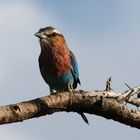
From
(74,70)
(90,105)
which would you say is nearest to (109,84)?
Result: (90,105)

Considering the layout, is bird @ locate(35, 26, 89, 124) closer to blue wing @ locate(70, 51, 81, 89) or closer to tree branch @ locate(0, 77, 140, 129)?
blue wing @ locate(70, 51, 81, 89)

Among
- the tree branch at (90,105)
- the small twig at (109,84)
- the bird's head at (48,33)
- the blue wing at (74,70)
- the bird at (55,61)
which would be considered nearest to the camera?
the tree branch at (90,105)

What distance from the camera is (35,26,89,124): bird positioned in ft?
34.6

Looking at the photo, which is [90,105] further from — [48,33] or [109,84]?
[48,33]

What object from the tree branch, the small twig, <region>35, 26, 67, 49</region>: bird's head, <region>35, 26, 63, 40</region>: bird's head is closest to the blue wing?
<region>35, 26, 67, 49</region>: bird's head

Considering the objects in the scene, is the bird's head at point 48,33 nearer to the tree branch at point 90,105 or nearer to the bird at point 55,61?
the bird at point 55,61

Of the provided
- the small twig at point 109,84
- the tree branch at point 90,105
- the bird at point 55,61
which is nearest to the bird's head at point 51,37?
the bird at point 55,61

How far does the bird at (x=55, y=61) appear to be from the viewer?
34.6 ft

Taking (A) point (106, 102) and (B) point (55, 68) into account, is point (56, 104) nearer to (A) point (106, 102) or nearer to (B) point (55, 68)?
(A) point (106, 102)

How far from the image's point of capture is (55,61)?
419 inches

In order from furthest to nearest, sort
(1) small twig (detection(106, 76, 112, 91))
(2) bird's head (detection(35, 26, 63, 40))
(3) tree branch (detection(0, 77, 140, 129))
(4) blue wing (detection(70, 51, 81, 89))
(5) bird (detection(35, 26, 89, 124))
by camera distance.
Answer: (4) blue wing (detection(70, 51, 81, 89)) < (5) bird (detection(35, 26, 89, 124)) < (2) bird's head (detection(35, 26, 63, 40)) < (1) small twig (detection(106, 76, 112, 91)) < (3) tree branch (detection(0, 77, 140, 129))

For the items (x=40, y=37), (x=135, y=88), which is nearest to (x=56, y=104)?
(x=135, y=88)

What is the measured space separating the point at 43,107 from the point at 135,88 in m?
1.62

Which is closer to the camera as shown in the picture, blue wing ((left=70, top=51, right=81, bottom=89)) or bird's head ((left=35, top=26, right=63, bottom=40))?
bird's head ((left=35, top=26, right=63, bottom=40))
